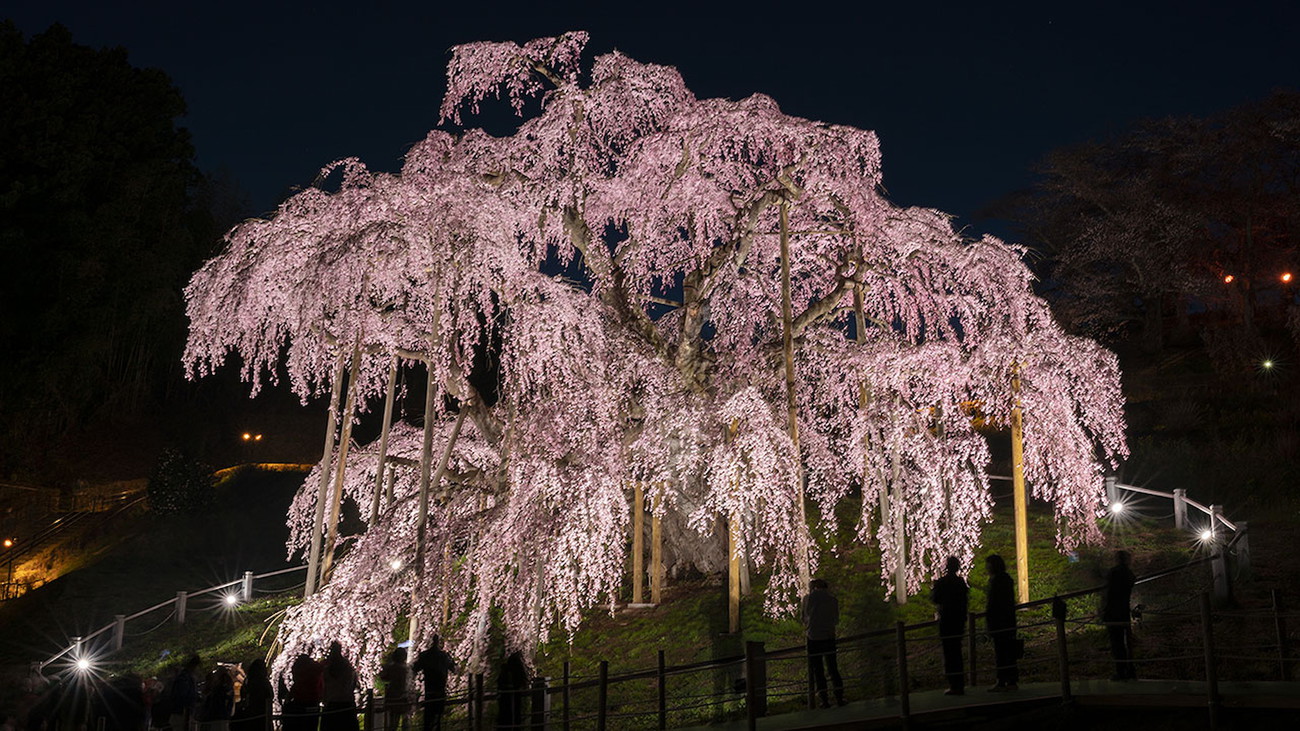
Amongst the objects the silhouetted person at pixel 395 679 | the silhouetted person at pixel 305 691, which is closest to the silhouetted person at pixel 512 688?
the silhouetted person at pixel 395 679

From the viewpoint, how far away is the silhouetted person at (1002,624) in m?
9.57

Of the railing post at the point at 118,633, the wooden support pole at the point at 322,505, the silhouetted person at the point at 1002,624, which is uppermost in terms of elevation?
the wooden support pole at the point at 322,505

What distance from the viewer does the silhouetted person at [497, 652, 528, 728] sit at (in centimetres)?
1080

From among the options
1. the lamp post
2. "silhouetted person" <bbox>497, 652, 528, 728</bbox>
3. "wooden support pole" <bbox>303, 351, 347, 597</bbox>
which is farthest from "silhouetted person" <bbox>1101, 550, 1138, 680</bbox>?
the lamp post

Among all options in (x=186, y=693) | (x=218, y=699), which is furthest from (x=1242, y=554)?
(x=186, y=693)

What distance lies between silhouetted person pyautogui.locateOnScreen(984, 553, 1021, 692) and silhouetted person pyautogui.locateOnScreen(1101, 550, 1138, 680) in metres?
1.08

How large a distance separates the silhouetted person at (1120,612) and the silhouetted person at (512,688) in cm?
616

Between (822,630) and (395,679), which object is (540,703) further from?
(822,630)

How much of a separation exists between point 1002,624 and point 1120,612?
1347 millimetres

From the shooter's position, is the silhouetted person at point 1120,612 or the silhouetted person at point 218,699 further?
the silhouetted person at point 218,699

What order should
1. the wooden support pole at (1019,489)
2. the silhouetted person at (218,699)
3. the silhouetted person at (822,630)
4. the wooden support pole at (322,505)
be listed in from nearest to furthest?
1. the silhouetted person at (822,630)
2. the silhouetted person at (218,699)
3. the wooden support pole at (322,505)
4. the wooden support pole at (1019,489)

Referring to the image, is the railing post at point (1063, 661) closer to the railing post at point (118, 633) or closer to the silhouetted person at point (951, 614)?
the silhouetted person at point (951, 614)

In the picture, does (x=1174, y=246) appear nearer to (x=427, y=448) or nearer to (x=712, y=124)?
(x=712, y=124)

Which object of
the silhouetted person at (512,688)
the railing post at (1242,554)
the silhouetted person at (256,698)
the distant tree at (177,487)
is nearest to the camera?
the silhouetted person at (256,698)
